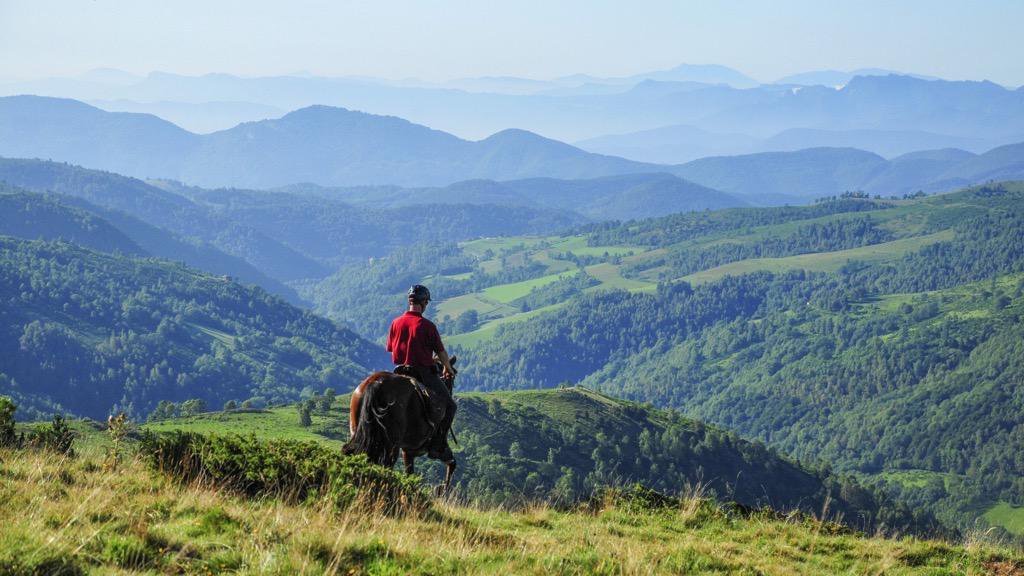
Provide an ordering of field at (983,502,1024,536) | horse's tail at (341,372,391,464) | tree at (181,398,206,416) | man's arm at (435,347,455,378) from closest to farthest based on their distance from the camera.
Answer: horse's tail at (341,372,391,464) → man's arm at (435,347,455,378) → tree at (181,398,206,416) → field at (983,502,1024,536)

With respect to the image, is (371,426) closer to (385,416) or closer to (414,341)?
(385,416)

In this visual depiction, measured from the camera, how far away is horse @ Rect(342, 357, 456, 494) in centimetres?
1562

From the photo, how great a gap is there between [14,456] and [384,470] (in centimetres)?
597

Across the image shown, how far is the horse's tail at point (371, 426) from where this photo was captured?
15586 mm

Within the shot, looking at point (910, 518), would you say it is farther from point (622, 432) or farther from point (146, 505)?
point (146, 505)

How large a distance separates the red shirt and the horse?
44cm

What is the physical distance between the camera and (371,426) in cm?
1570

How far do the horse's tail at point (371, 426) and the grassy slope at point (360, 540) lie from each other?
1668 millimetres

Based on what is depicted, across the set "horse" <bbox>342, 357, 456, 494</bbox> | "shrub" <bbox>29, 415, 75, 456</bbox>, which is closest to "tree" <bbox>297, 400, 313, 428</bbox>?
"shrub" <bbox>29, 415, 75, 456</bbox>

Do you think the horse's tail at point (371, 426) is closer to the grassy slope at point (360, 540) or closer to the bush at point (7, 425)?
the grassy slope at point (360, 540)

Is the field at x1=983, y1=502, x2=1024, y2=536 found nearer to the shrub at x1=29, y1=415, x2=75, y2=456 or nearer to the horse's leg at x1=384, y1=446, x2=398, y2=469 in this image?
the horse's leg at x1=384, y1=446, x2=398, y2=469

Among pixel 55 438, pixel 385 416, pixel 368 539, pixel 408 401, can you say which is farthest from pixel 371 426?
pixel 55 438

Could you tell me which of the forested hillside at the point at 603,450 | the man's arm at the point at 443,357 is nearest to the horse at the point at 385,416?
the man's arm at the point at 443,357

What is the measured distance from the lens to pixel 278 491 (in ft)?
43.9
